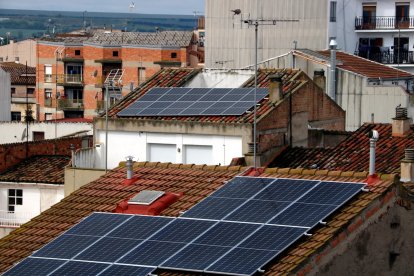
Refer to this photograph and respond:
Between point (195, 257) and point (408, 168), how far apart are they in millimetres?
8880

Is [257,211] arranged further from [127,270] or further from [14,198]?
[14,198]

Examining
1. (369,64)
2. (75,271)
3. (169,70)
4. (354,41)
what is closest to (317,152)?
(169,70)

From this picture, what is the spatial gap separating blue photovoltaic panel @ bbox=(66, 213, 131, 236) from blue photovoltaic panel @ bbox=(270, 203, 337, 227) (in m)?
3.55

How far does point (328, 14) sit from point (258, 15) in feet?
18.7

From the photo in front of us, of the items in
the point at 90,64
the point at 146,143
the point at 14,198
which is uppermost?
the point at 90,64

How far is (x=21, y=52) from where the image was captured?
6880 inches

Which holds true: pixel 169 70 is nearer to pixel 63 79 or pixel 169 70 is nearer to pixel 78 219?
pixel 78 219

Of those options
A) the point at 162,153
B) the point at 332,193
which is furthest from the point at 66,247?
the point at 162,153

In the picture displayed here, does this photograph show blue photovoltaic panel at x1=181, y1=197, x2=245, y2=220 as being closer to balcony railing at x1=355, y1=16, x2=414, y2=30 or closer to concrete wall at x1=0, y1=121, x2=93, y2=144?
concrete wall at x1=0, y1=121, x2=93, y2=144

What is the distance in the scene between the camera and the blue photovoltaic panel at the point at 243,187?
37219 millimetres

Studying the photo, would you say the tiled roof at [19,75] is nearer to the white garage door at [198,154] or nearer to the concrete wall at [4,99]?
the concrete wall at [4,99]

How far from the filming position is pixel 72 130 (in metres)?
79.8

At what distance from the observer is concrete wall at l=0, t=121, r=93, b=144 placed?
8019cm

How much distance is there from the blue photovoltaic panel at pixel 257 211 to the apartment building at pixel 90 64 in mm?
85821
